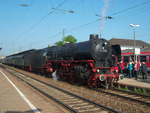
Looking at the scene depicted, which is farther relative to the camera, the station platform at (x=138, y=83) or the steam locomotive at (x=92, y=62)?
the steam locomotive at (x=92, y=62)

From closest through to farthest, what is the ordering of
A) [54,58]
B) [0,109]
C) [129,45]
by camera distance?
[0,109] → [54,58] → [129,45]

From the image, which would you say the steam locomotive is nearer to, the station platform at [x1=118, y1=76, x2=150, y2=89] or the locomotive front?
the locomotive front

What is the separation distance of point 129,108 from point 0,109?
16.6ft

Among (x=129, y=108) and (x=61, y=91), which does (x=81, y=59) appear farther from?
(x=129, y=108)

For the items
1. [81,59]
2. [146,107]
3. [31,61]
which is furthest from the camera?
[31,61]

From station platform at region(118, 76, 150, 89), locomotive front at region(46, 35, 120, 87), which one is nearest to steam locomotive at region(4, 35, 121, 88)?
locomotive front at region(46, 35, 120, 87)

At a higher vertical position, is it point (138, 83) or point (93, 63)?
point (93, 63)

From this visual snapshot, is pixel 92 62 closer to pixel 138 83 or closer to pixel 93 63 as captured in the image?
pixel 93 63

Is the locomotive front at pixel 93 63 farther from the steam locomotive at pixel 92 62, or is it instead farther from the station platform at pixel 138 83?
the station platform at pixel 138 83

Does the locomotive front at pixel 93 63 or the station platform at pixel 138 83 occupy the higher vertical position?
the locomotive front at pixel 93 63

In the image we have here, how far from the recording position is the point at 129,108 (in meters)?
8.16

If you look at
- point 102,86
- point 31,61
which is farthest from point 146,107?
point 31,61

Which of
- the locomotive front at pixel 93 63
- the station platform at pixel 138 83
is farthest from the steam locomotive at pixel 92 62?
the station platform at pixel 138 83

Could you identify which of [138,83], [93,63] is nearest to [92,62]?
[93,63]
